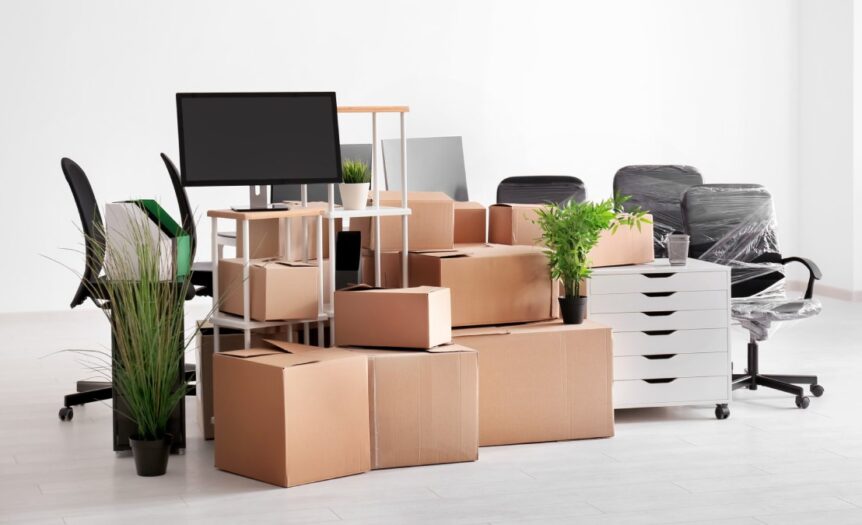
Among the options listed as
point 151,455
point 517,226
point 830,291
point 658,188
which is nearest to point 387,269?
point 517,226

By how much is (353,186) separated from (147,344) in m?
0.92

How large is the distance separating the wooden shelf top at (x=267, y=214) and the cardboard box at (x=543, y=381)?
0.68 m

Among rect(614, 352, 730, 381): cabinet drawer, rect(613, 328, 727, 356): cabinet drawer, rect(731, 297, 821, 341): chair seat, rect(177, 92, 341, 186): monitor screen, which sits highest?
rect(177, 92, 341, 186): monitor screen

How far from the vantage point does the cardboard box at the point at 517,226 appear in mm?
4484

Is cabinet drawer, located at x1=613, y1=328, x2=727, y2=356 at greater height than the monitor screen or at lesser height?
lesser

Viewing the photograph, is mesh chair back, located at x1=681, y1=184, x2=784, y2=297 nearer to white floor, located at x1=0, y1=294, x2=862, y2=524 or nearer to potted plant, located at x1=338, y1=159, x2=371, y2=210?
white floor, located at x1=0, y1=294, x2=862, y2=524

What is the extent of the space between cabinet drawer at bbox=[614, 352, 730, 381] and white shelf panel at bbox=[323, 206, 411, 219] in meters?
1.05

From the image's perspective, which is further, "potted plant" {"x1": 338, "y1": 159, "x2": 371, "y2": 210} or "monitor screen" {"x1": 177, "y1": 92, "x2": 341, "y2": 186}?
"potted plant" {"x1": 338, "y1": 159, "x2": 371, "y2": 210}

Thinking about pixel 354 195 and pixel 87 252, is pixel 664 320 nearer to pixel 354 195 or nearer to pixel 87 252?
pixel 354 195

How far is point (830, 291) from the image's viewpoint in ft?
26.5

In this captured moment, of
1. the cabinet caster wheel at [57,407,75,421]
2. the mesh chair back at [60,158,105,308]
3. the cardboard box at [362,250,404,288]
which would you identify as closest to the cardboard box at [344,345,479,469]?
the cardboard box at [362,250,404,288]

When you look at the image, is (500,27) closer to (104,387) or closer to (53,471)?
A: (104,387)

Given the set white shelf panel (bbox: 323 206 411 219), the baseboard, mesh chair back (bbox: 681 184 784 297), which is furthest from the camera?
the baseboard

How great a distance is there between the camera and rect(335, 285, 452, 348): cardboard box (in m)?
3.85
